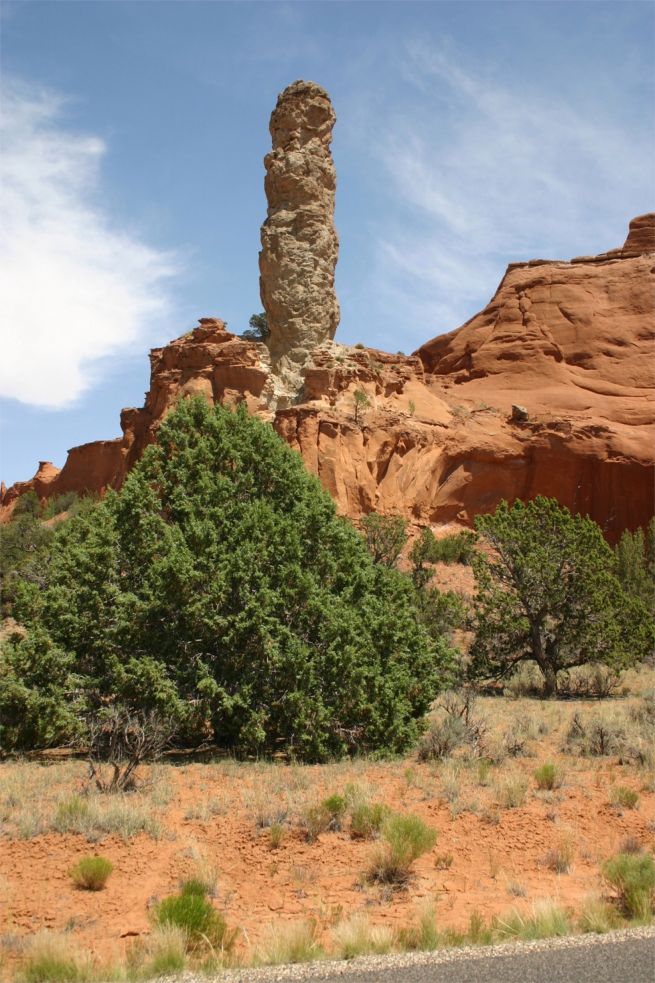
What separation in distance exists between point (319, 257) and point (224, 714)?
33663 millimetres

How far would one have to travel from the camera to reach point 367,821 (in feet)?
30.4

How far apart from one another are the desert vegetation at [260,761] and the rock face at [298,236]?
26.2 meters

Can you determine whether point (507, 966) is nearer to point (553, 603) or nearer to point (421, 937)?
point (421, 937)

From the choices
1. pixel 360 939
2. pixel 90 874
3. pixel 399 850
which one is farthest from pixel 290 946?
pixel 90 874

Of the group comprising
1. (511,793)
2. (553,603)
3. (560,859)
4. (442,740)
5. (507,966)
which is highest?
(553,603)

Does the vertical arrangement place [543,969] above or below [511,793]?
below

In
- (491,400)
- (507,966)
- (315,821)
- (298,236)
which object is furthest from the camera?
(491,400)

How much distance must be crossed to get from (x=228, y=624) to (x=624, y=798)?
616cm

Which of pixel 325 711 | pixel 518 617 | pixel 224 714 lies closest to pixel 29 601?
pixel 224 714

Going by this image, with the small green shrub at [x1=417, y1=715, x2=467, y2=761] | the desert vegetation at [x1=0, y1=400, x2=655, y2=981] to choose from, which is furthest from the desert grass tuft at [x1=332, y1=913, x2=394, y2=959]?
the small green shrub at [x1=417, y1=715, x2=467, y2=761]

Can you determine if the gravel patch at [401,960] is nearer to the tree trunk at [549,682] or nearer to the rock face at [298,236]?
the tree trunk at [549,682]

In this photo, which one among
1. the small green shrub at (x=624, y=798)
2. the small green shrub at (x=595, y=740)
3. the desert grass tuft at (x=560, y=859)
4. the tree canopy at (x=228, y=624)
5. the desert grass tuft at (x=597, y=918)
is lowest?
the desert grass tuft at (x=560, y=859)

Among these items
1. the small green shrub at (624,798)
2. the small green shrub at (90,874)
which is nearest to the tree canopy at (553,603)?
the small green shrub at (624,798)

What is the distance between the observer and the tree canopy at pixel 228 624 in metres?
12.5
